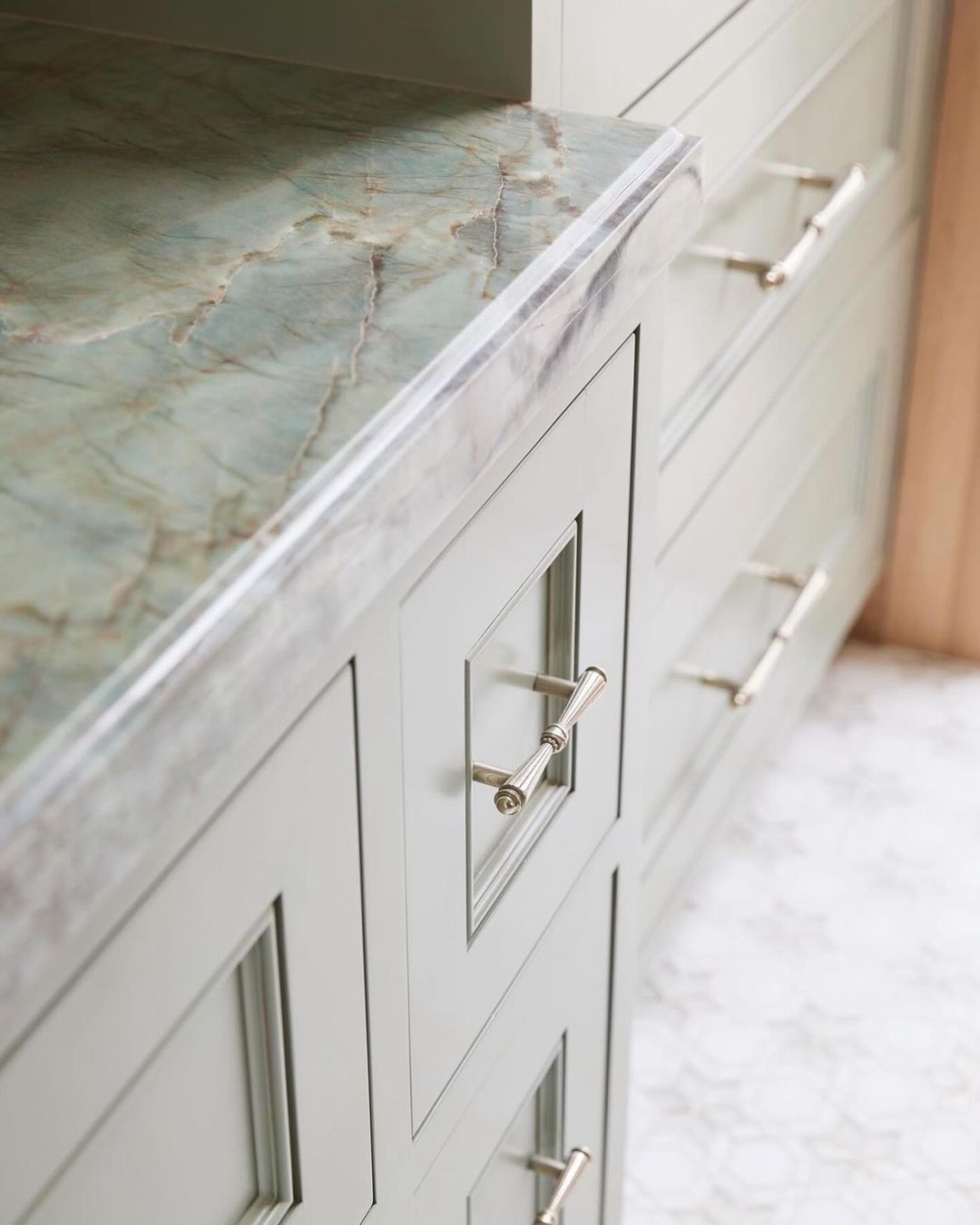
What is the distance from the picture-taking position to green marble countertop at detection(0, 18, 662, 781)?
0.43 meters

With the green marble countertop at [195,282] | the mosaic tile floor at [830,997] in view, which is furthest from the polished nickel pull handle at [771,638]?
the green marble countertop at [195,282]

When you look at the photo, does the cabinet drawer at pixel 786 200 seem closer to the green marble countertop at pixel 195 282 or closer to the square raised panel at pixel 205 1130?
the green marble countertop at pixel 195 282

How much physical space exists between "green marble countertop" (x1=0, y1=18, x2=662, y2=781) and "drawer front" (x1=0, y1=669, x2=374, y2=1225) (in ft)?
0.24

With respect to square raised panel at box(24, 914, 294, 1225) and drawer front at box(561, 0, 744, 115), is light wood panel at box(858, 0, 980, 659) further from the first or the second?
square raised panel at box(24, 914, 294, 1225)

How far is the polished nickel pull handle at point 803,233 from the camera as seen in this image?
3.51 feet

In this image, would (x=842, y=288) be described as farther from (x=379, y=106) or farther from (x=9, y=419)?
(x=9, y=419)

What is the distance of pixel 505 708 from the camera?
2.18 ft

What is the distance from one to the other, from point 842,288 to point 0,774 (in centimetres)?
113

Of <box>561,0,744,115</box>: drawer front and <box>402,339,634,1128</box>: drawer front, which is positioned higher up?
<box>561,0,744,115</box>: drawer front

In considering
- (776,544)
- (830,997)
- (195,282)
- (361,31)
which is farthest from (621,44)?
(830,997)

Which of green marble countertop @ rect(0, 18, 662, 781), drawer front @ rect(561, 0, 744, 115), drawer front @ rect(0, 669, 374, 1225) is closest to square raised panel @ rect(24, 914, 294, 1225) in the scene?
drawer front @ rect(0, 669, 374, 1225)

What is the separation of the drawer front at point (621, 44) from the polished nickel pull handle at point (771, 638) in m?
0.47

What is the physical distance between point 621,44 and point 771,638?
726 mm

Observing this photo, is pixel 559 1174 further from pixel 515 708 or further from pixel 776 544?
pixel 776 544
